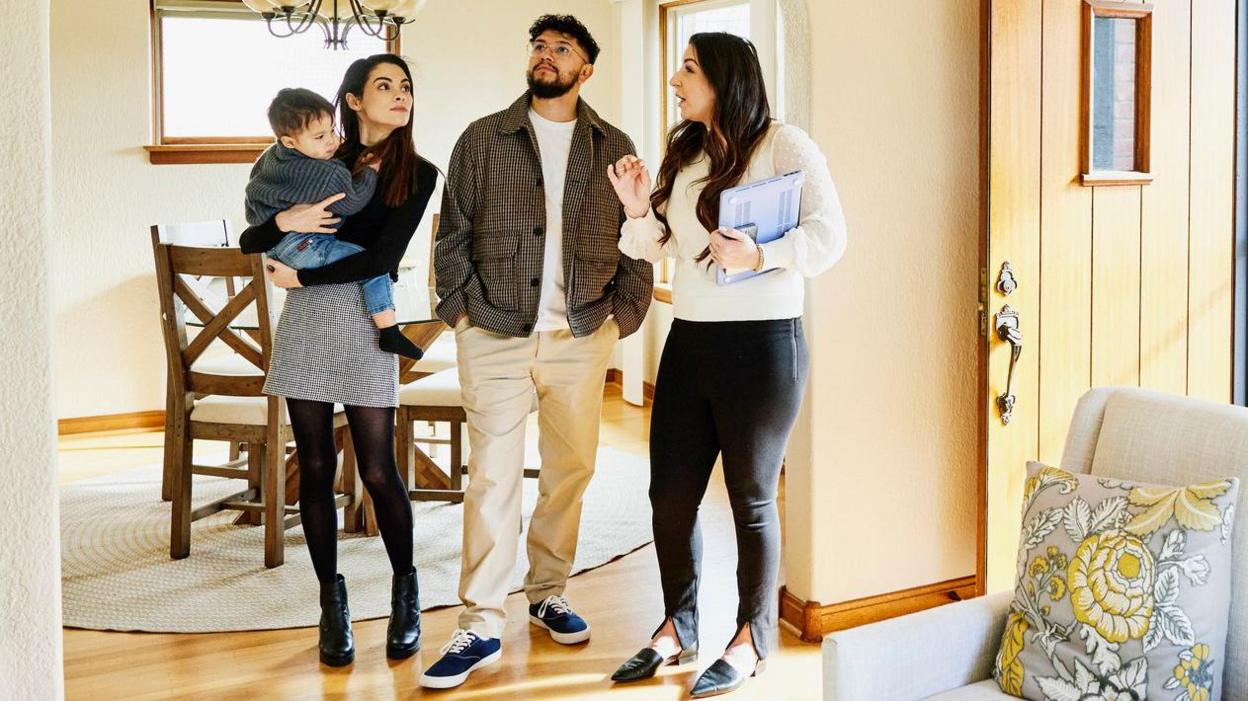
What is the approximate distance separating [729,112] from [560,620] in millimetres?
1425

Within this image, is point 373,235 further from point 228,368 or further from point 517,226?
point 228,368

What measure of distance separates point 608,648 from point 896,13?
1.81 meters

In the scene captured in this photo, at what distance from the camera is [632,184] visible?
283 centimetres

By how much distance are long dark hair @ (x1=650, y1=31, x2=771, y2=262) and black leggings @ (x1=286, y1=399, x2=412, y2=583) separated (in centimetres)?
94

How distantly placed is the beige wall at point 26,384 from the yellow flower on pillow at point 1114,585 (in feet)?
5.83

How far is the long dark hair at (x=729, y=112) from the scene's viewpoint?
107 inches

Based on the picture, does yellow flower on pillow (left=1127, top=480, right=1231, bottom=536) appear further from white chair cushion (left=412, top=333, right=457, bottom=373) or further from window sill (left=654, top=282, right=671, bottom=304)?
window sill (left=654, top=282, right=671, bottom=304)

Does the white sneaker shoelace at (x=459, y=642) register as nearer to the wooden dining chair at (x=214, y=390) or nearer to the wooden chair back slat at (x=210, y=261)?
the wooden dining chair at (x=214, y=390)

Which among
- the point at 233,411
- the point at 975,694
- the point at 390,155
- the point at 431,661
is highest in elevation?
the point at 390,155

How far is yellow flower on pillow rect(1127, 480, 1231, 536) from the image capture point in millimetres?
1813

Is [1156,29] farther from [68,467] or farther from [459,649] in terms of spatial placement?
[68,467]

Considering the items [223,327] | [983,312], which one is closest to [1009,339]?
[983,312]

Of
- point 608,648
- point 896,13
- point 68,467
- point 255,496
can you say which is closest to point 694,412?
point 608,648

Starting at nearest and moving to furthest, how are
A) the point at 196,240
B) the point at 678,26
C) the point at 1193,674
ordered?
the point at 1193,674
the point at 196,240
the point at 678,26
